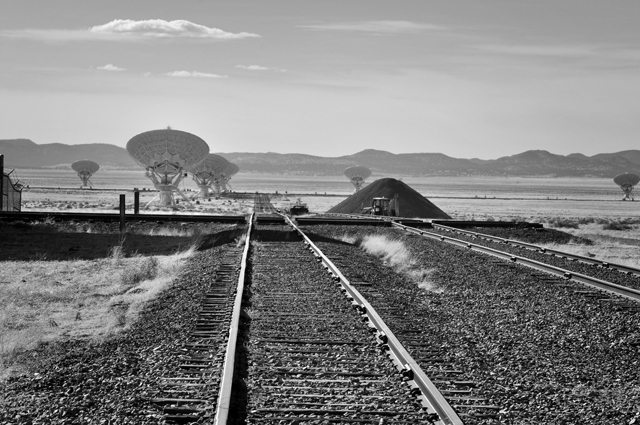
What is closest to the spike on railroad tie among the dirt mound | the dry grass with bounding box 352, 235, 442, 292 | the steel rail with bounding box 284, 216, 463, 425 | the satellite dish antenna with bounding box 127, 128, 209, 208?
the steel rail with bounding box 284, 216, 463, 425

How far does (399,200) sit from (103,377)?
36704mm

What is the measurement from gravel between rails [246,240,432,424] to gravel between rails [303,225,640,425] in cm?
54

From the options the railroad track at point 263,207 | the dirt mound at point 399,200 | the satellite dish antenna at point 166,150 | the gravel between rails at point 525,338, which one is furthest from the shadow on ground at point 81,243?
the satellite dish antenna at point 166,150

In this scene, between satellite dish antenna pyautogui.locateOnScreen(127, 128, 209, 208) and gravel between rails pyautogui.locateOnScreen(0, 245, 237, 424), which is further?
satellite dish antenna pyautogui.locateOnScreen(127, 128, 209, 208)

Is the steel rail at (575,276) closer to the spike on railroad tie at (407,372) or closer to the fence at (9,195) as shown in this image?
the spike on railroad tie at (407,372)

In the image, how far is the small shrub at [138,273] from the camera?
48.2ft

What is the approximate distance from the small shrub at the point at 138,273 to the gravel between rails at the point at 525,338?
3.74 meters

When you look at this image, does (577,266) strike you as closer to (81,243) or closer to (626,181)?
(81,243)

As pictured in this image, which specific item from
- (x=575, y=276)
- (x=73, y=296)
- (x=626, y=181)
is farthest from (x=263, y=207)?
(x=626, y=181)

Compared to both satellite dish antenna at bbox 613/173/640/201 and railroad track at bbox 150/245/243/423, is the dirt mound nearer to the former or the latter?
railroad track at bbox 150/245/243/423

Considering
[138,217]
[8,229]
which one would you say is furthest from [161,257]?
[138,217]

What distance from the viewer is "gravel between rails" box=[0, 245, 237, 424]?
5879 millimetres

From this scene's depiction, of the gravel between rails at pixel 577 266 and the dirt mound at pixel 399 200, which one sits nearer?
the gravel between rails at pixel 577 266

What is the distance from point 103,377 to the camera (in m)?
6.98
